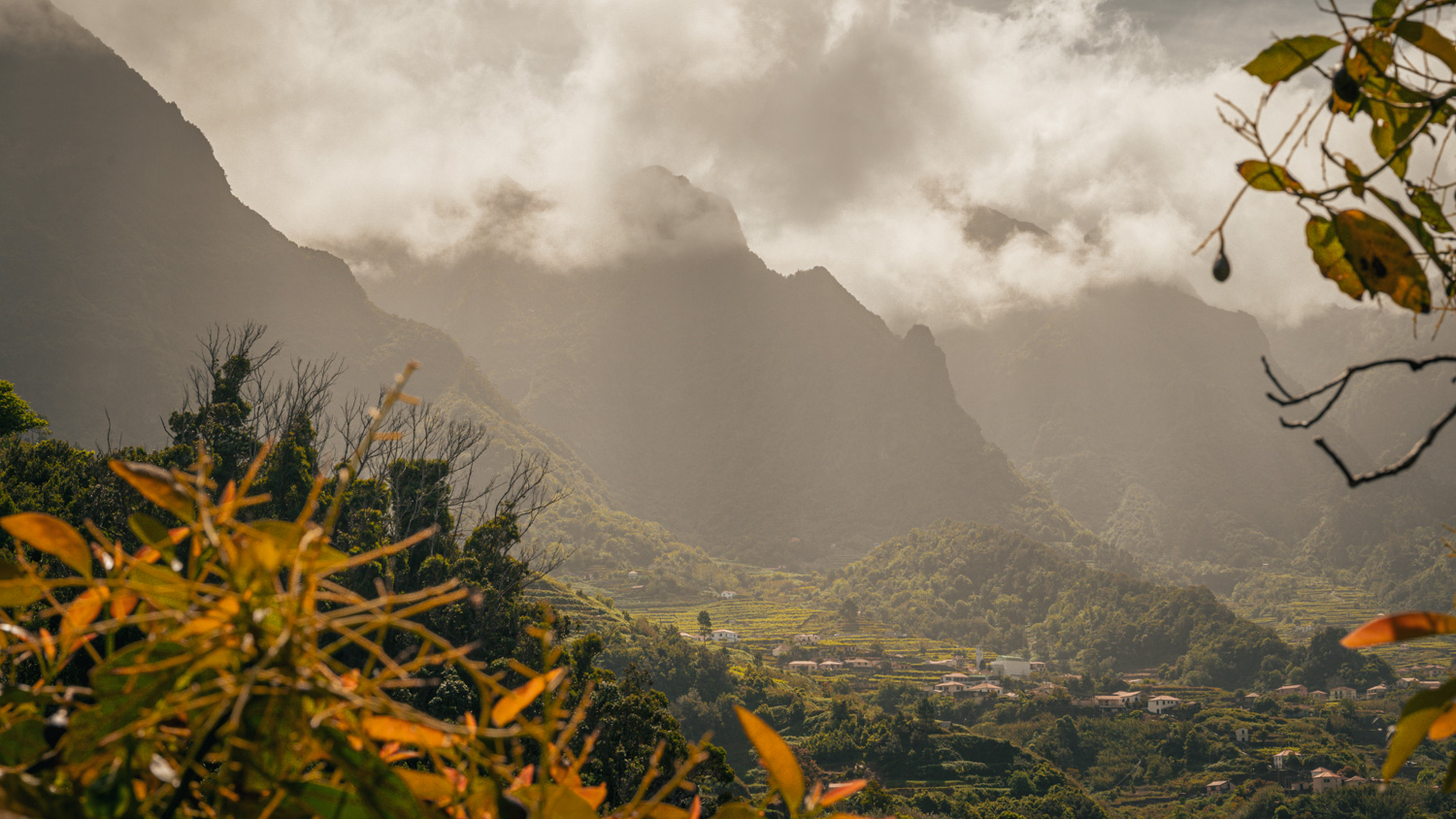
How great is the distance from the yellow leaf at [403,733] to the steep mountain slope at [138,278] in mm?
59155

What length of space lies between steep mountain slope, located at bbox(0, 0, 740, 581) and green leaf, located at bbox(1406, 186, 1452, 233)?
2338 inches

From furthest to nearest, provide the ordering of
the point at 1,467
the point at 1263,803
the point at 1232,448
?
the point at 1232,448 < the point at 1263,803 < the point at 1,467

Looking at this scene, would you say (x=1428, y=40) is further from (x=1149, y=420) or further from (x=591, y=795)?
(x=1149, y=420)

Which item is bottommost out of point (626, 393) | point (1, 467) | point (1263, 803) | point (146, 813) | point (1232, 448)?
point (1263, 803)

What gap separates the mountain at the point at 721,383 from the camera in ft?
299

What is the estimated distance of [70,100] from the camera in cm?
6362

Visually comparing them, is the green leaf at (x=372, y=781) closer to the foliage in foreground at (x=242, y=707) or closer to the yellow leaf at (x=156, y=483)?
the foliage in foreground at (x=242, y=707)

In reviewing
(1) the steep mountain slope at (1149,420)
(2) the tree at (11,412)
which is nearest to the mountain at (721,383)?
(1) the steep mountain slope at (1149,420)

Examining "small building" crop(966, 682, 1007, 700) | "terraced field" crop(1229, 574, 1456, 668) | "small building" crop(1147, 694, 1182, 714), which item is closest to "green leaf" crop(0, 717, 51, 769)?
"small building" crop(966, 682, 1007, 700)

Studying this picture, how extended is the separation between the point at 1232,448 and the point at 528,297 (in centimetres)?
9240

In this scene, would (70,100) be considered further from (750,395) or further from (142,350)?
(750,395)

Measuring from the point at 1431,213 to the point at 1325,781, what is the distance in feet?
128

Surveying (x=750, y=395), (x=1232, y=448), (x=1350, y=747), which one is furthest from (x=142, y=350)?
(x=1232, y=448)

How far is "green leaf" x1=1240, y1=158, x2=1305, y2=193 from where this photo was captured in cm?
70
